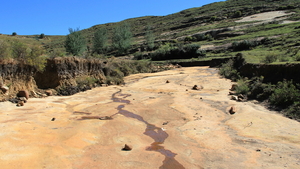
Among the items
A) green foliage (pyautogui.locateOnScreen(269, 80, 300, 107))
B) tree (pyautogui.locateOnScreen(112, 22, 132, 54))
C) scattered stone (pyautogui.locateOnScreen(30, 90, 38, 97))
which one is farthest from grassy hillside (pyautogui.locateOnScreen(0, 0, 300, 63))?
green foliage (pyautogui.locateOnScreen(269, 80, 300, 107))

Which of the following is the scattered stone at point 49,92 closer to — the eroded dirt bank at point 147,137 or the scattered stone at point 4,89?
the eroded dirt bank at point 147,137

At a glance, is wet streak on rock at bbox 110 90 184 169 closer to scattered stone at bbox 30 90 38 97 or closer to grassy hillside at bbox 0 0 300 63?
scattered stone at bbox 30 90 38 97

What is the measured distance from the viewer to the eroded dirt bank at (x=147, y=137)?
5.12 m

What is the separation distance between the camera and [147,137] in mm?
7012

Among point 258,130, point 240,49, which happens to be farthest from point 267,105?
point 240,49

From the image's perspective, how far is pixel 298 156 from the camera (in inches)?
209

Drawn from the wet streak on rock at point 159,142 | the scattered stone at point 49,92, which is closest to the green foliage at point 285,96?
the wet streak on rock at point 159,142

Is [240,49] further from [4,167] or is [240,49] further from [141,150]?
[4,167]

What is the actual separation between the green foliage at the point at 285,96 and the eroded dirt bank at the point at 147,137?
0.69 meters

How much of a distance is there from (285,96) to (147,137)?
21.1 feet

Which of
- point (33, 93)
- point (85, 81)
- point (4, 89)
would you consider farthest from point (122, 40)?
point (4, 89)

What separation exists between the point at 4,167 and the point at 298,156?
6.38m

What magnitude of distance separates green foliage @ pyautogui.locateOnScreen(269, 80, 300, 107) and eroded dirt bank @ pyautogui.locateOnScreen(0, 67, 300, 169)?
0.69 m

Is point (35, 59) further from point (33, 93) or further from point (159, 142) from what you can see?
point (159, 142)
